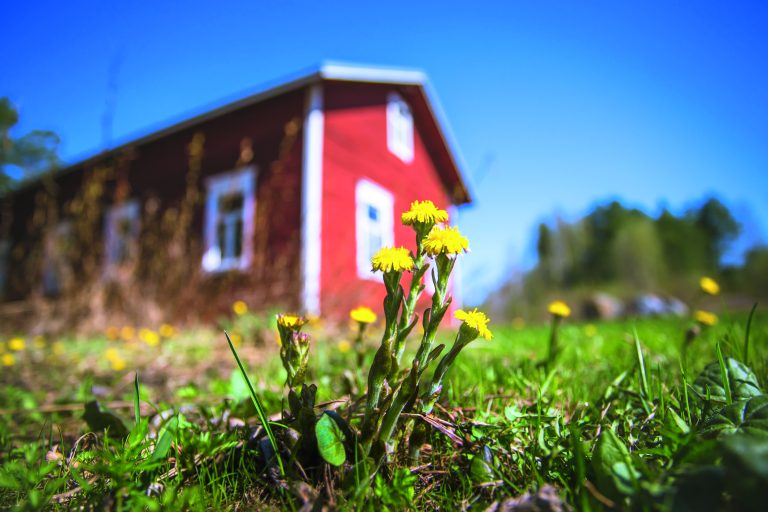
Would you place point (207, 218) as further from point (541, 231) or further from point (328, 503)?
point (541, 231)

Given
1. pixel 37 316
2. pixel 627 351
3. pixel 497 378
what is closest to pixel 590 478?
pixel 497 378

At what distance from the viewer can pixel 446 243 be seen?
76 centimetres

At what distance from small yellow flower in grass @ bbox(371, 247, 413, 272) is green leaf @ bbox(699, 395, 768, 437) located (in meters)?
0.63

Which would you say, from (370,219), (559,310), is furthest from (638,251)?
(559,310)

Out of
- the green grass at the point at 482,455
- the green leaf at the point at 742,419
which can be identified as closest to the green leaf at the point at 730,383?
the green grass at the point at 482,455

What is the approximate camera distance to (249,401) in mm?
1260

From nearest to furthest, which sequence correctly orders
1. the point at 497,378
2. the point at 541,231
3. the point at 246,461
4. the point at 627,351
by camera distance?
the point at 246,461, the point at 497,378, the point at 627,351, the point at 541,231

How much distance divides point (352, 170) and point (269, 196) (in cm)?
166

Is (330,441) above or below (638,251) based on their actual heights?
below

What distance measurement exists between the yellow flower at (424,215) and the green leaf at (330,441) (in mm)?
417

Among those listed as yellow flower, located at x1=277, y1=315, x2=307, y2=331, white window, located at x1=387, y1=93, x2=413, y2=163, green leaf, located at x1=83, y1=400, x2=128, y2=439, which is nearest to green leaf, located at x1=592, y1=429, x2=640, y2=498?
yellow flower, located at x1=277, y1=315, x2=307, y2=331

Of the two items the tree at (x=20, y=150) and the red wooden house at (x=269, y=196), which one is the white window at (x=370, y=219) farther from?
the tree at (x=20, y=150)

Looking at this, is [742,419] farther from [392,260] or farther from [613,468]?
[392,260]

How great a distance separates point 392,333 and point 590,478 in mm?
465
